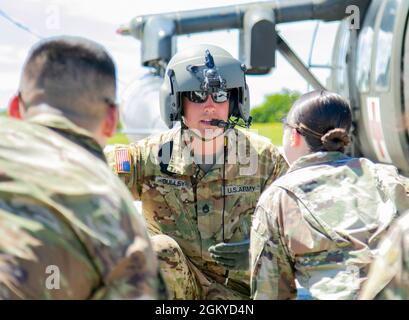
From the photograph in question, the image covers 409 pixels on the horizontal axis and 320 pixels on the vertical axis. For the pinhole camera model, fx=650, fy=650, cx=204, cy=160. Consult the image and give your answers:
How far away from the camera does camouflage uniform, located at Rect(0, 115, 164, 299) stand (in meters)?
1.28

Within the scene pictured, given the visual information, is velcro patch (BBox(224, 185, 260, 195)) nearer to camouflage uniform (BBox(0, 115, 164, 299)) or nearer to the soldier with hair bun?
the soldier with hair bun

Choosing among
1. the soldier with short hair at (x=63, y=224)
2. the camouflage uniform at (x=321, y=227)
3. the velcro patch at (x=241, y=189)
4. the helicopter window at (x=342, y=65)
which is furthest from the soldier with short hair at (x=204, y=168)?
the helicopter window at (x=342, y=65)

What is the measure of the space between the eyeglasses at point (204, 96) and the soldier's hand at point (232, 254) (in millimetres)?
755

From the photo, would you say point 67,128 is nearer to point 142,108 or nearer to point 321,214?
point 321,214

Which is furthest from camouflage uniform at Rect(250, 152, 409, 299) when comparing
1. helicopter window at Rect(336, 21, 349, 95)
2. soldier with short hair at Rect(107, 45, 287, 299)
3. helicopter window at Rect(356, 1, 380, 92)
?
helicopter window at Rect(336, 21, 349, 95)

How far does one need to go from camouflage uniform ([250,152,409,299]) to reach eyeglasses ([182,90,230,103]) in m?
0.97

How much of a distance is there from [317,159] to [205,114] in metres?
1.04

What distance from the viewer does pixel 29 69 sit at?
1492 millimetres

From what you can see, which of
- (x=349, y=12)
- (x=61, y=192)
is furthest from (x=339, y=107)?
(x=349, y=12)

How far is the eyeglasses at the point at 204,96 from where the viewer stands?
323 cm

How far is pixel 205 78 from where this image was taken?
319 centimetres

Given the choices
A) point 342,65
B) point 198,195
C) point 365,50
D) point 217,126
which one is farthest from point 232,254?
point 342,65
